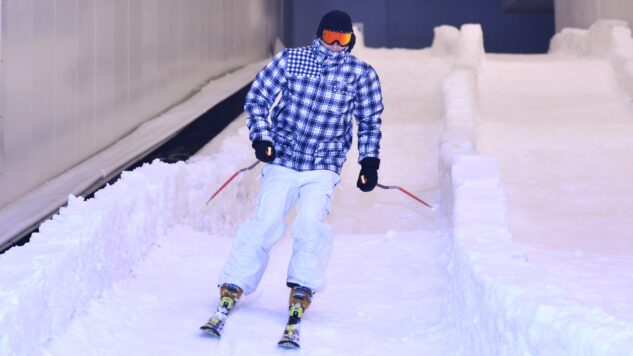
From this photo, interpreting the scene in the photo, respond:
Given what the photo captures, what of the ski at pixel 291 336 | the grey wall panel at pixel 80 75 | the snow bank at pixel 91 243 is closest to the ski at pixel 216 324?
the ski at pixel 291 336

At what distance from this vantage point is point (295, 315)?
429cm

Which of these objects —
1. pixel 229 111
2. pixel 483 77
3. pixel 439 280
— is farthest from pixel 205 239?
pixel 483 77

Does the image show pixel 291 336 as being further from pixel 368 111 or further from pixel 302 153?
pixel 368 111

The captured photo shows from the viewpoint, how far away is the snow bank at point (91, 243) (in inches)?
143

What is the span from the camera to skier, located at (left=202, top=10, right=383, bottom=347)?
4355 millimetres

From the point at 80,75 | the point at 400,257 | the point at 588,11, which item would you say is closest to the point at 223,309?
the point at 400,257

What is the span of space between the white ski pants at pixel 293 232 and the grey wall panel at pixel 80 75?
2.21 metres

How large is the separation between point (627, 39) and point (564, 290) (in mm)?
9652

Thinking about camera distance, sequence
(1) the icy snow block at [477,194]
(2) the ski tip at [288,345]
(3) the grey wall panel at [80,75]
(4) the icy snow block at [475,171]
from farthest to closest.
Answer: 1. (3) the grey wall panel at [80,75]
2. (4) the icy snow block at [475,171]
3. (1) the icy snow block at [477,194]
4. (2) the ski tip at [288,345]

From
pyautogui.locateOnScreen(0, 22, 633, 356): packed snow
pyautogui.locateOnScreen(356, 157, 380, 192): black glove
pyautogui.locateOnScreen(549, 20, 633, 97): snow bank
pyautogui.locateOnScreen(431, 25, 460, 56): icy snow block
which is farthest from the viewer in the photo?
pyautogui.locateOnScreen(431, 25, 460, 56): icy snow block

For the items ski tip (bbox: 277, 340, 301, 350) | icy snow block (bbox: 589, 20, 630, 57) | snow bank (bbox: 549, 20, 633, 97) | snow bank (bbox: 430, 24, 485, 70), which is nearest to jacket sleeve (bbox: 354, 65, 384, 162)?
ski tip (bbox: 277, 340, 301, 350)

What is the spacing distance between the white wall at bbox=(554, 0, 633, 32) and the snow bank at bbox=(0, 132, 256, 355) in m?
8.38

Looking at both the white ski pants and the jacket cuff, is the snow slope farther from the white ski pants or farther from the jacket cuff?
the jacket cuff

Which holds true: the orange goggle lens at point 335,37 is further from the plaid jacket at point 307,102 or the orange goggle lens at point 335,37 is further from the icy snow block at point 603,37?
the icy snow block at point 603,37
